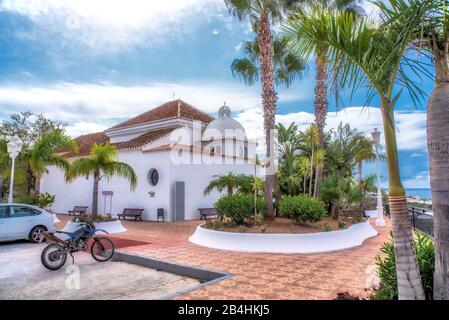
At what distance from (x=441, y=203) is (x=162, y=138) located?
19.0 meters

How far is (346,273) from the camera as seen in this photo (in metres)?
7.34

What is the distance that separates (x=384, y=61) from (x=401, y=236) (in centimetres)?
211

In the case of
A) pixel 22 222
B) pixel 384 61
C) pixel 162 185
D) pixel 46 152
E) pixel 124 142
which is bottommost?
pixel 22 222

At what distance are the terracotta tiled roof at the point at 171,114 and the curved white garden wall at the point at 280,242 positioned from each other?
14087 millimetres

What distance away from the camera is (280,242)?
402 inches

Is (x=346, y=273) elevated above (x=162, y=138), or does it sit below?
below

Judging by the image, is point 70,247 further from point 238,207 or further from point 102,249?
point 238,207

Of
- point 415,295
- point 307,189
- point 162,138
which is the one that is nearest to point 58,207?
point 162,138

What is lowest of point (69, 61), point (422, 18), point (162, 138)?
point (422, 18)

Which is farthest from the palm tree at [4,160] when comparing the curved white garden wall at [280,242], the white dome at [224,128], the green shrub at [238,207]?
the curved white garden wall at [280,242]

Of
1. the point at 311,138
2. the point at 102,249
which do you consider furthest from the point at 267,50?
the point at 102,249

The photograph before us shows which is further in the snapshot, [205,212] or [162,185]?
[205,212]

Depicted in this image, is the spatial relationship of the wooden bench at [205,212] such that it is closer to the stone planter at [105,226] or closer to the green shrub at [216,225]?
the stone planter at [105,226]
